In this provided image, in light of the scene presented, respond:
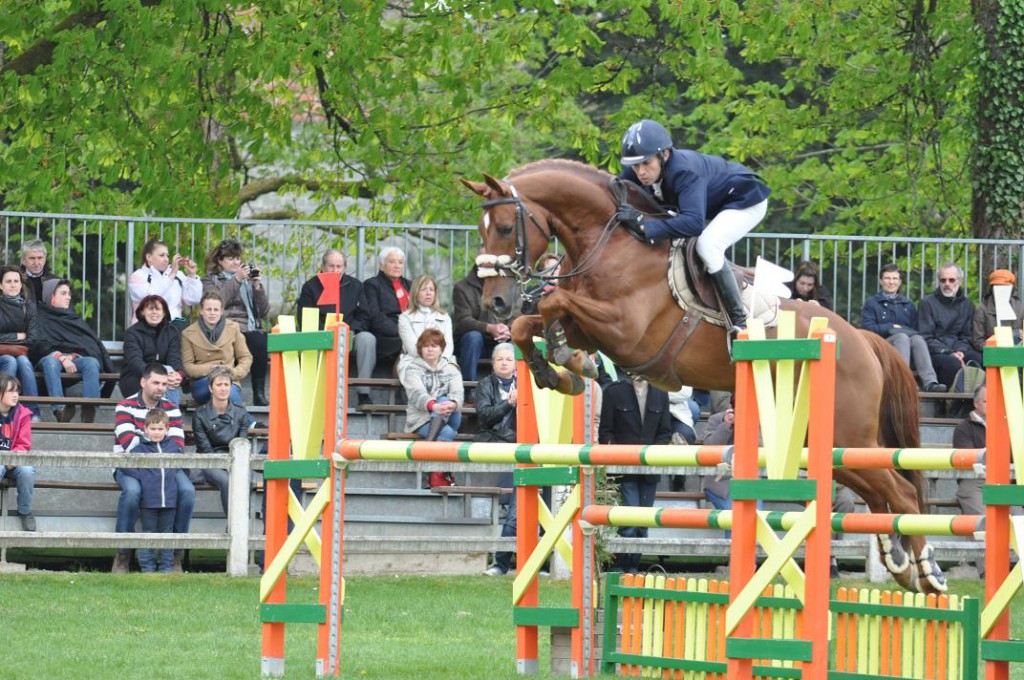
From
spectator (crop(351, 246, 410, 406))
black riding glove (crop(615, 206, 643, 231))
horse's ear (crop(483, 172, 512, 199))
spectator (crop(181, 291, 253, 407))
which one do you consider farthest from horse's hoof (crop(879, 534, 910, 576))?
spectator (crop(351, 246, 410, 406))

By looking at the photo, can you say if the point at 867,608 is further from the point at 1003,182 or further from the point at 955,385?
the point at 1003,182

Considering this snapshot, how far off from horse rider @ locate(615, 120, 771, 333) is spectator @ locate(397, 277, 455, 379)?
5236mm

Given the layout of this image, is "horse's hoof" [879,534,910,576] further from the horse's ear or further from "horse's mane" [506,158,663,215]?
the horse's ear

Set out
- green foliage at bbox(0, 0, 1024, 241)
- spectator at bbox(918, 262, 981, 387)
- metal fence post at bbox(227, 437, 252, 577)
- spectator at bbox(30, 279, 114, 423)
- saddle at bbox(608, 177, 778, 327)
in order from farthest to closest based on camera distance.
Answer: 1. green foliage at bbox(0, 0, 1024, 241)
2. spectator at bbox(918, 262, 981, 387)
3. spectator at bbox(30, 279, 114, 423)
4. metal fence post at bbox(227, 437, 252, 577)
5. saddle at bbox(608, 177, 778, 327)

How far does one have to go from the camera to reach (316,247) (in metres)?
16.5

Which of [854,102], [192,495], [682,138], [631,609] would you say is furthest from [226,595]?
[682,138]

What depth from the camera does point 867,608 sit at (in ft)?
24.7

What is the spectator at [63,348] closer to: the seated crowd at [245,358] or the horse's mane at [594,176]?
the seated crowd at [245,358]

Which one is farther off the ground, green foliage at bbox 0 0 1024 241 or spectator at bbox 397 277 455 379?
green foliage at bbox 0 0 1024 241

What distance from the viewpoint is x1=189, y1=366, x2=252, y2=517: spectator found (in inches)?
500

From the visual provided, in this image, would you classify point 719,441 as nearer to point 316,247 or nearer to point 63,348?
point 316,247

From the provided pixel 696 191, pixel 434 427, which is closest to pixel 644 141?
pixel 696 191

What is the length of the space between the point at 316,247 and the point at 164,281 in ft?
7.95

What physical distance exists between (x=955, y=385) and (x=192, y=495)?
715 centimetres
